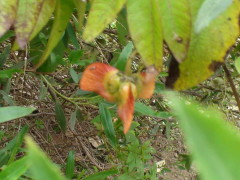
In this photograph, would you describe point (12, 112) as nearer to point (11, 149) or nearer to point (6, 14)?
point (6, 14)

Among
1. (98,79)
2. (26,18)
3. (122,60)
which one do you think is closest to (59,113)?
(122,60)

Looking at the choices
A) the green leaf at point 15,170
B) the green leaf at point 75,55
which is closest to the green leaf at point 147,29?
the green leaf at point 15,170

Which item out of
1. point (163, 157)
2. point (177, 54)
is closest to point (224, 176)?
point (177, 54)

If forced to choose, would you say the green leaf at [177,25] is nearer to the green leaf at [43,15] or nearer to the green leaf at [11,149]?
the green leaf at [43,15]

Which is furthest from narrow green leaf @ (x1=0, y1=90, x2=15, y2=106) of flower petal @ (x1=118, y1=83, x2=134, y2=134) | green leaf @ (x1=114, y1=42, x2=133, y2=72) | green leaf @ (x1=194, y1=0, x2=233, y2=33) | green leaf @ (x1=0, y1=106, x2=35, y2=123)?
green leaf @ (x1=194, y1=0, x2=233, y2=33)

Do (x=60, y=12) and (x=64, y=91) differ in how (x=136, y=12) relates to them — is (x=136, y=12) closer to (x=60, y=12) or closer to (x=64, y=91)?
(x=60, y=12)
